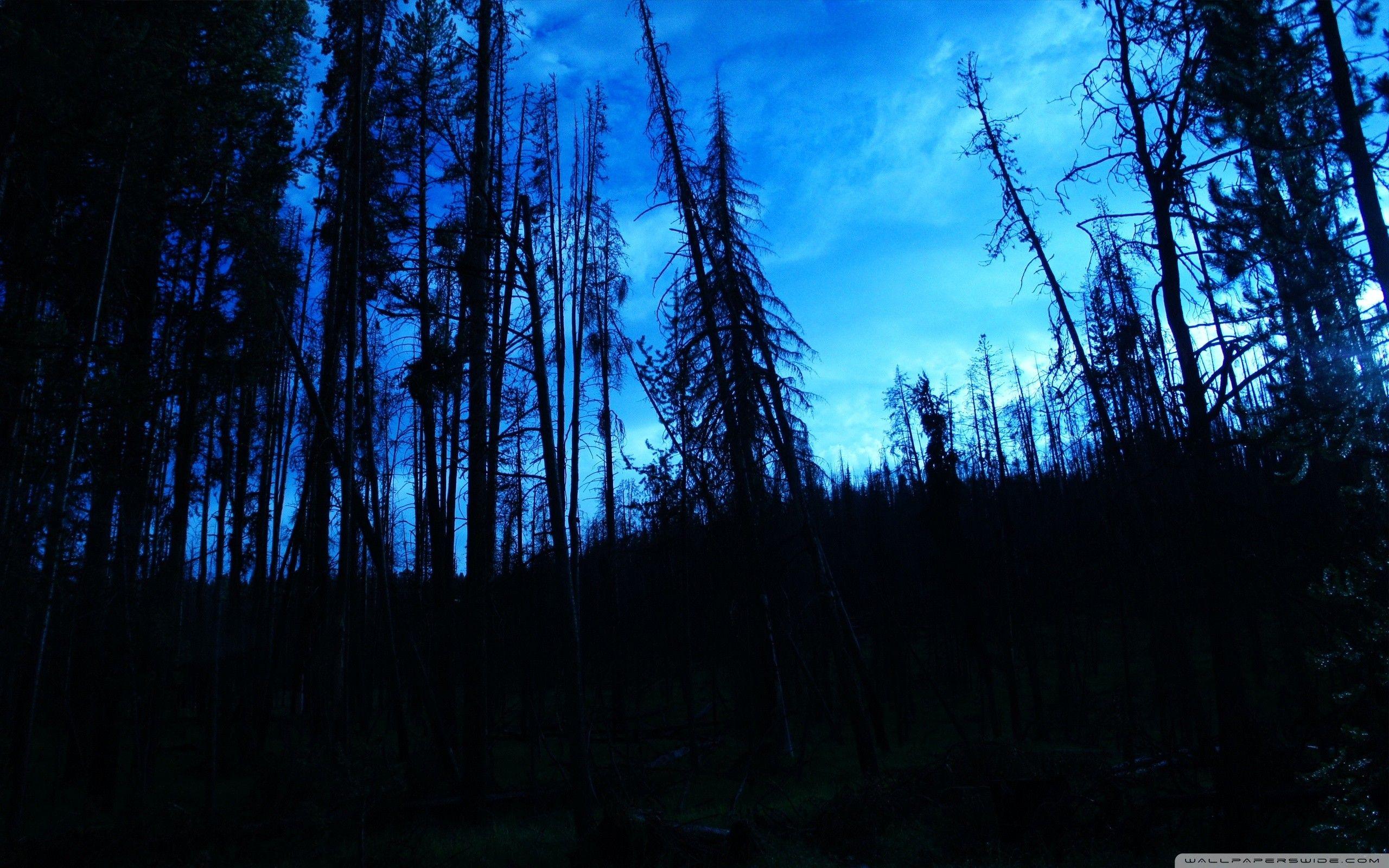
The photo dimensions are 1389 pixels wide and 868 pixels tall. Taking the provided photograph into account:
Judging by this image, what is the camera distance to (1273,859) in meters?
5.41

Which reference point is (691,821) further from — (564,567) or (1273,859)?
(1273,859)

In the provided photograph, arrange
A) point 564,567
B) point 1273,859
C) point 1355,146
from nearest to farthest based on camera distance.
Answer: point 1355,146 → point 1273,859 → point 564,567

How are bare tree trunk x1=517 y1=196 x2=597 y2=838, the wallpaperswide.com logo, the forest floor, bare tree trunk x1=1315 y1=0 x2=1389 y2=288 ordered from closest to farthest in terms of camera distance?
the wallpaperswide.com logo < bare tree trunk x1=1315 y1=0 x2=1389 y2=288 < bare tree trunk x1=517 y1=196 x2=597 y2=838 < the forest floor

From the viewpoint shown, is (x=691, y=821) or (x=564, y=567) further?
(x=691, y=821)

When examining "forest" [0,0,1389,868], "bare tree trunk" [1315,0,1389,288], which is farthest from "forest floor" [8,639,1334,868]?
"bare tree trunk" [1315,0,1389,288]

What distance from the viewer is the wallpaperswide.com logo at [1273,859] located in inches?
179

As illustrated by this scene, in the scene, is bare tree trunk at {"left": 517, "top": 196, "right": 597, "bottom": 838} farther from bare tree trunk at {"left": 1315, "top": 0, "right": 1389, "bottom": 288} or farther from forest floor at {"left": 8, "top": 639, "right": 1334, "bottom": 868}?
bare tree trunk at {"left": 1315, "top": 0, "right": 1389, "bottom": 288}

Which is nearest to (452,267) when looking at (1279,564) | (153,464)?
(1279,564)

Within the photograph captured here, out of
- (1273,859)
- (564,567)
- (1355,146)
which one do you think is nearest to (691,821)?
(564,567)

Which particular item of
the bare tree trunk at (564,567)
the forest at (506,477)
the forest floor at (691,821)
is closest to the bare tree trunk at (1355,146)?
the forest at (506,477)

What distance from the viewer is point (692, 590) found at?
1712 cm

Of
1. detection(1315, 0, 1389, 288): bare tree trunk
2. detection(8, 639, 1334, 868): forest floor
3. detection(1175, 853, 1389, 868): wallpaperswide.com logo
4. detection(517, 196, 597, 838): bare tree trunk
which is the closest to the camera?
detection(1175, 853, 1389, 868): wallpaperswide.com logo

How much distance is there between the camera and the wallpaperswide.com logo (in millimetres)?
4551

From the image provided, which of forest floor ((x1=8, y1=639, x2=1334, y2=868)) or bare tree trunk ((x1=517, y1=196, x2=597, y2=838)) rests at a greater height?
bare tree trunk ((x1=517, y1=196, x2=597, y2=838))
